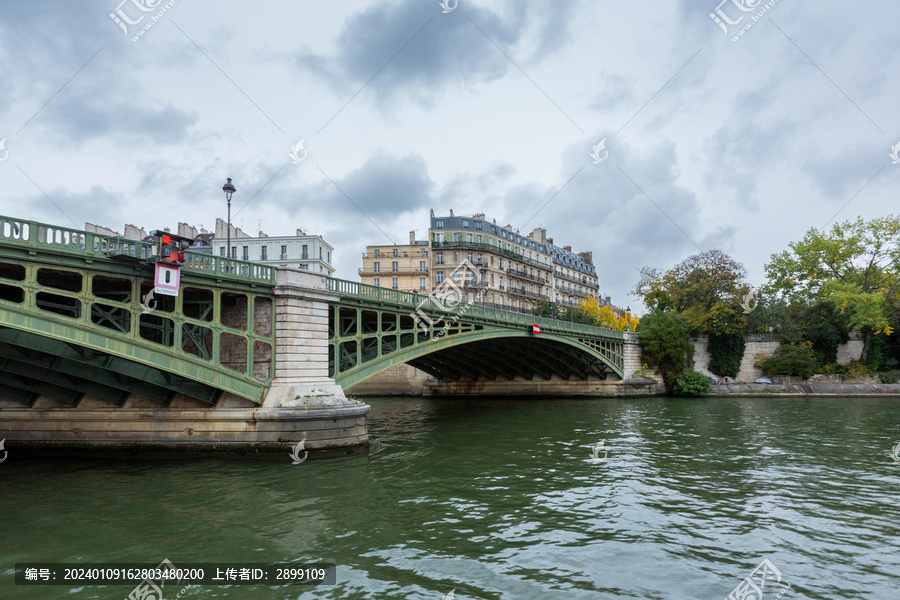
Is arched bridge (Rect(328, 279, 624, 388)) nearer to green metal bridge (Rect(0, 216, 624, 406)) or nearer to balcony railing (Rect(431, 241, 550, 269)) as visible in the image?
green metal bridge (Rect(0, 216, 624, 406))

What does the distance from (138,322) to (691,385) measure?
43826 millimetres

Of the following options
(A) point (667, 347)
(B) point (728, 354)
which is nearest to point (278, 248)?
(A) point (667, 347)

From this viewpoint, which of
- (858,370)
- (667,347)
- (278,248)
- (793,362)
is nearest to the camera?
(667,347)

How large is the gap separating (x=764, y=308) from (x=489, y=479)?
5218 centimetres

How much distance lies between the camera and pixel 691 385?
155 ft

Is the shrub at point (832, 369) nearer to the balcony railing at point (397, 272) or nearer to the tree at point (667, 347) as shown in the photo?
the tree at point (667, 347)

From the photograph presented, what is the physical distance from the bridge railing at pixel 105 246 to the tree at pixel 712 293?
46.5 m

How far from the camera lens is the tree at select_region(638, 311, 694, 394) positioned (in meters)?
49.7

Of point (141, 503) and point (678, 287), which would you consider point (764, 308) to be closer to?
point (678, 287)

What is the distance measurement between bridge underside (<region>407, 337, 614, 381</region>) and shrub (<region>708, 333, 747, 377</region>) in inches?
541

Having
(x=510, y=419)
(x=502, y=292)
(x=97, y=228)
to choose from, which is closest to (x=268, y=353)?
(x=510, y=419)

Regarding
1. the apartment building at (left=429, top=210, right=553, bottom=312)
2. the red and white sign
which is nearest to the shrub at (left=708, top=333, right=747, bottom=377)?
the apartment building at (left=429, top=210, right=553, bottom=312)

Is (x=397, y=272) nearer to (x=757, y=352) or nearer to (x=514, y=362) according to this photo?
(x=514, y=362)

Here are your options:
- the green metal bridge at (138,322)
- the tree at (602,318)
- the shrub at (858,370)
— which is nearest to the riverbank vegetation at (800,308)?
the shrub at (858,370)
